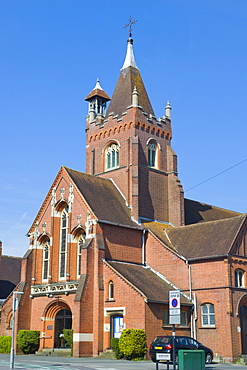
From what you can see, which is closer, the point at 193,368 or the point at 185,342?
the point at 193,368

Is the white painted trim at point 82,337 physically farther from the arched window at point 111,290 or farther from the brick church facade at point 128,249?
the arched window at point 111,290

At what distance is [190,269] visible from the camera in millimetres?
36375

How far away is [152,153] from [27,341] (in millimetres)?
19675

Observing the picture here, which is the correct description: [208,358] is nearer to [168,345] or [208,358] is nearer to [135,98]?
[168,345]

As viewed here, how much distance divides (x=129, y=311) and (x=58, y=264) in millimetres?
9319

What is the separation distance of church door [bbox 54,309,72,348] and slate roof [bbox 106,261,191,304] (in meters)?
5.84

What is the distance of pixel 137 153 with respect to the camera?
42.9 metres

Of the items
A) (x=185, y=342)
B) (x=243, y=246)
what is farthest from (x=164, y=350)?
(x=243, y=246)

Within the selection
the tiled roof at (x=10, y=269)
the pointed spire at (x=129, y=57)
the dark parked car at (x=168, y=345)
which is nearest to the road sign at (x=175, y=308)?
the dark parked car at (x=168, y=345)

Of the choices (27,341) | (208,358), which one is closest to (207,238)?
(208,358)

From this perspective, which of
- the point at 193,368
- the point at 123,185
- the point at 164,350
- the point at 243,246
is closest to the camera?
the point at 193,368

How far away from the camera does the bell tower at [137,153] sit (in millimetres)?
42875

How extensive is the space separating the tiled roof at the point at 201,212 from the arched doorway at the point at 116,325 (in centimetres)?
1378

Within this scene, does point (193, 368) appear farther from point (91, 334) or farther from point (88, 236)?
point (88, 236)
